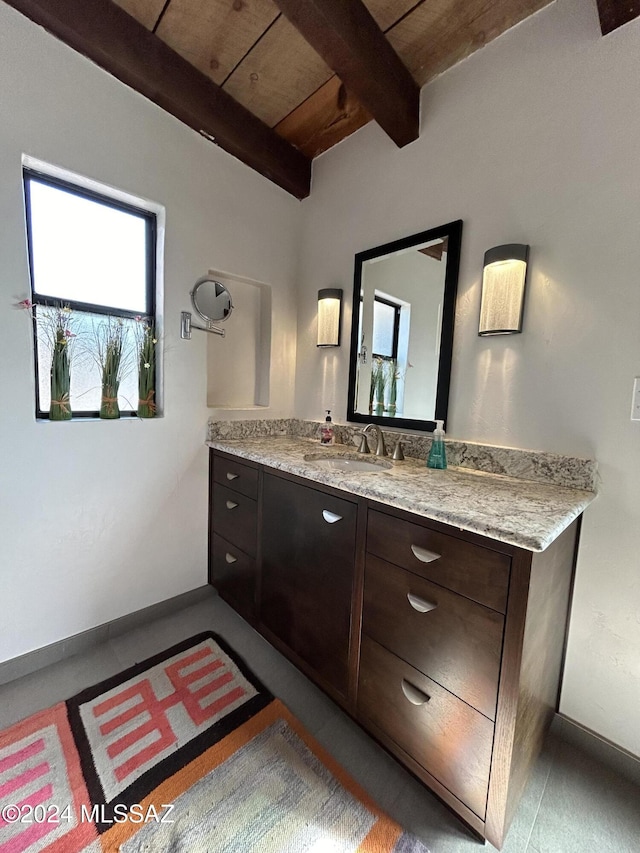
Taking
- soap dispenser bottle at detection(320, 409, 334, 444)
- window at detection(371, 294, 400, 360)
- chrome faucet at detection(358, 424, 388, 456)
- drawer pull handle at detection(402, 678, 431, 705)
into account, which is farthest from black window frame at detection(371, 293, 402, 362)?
drawer pull handle at detection(402, 678, 431, 705)

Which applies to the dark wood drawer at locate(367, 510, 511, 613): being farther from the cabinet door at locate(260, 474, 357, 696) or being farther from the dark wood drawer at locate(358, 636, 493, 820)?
the dark wood drawer at locate(358, 636, 493, 820)

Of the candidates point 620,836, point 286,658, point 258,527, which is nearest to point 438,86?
point 258,527

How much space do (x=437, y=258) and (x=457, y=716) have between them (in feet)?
5.55

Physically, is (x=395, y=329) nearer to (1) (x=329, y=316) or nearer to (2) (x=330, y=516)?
(1) (x=329, y=316)

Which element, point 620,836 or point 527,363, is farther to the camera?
point 527,363

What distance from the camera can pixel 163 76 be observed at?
4.97 ft

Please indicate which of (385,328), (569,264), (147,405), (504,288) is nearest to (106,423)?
(147,405)

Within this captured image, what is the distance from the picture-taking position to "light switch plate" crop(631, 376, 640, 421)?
1115mm

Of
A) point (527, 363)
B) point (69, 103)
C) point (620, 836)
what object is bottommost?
point (620, 836)

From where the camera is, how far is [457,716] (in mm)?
961

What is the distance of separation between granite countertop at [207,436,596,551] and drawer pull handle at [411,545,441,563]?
0.35 ft

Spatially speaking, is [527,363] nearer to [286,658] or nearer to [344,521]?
[344,521]

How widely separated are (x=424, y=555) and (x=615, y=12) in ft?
5.87

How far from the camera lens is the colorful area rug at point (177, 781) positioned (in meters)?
0.95
